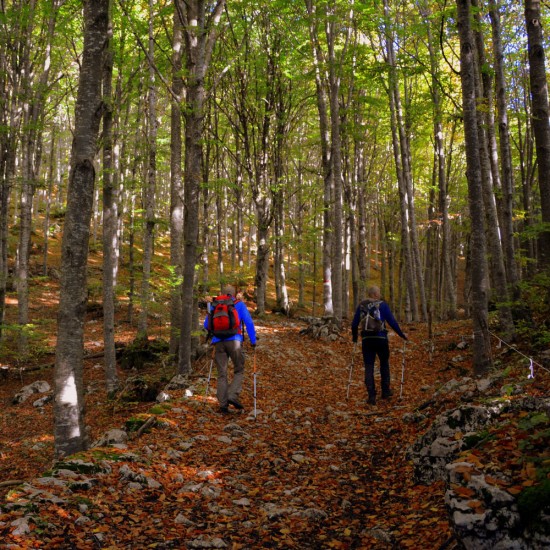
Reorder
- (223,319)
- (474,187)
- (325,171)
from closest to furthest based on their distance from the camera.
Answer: (474,187) < (223,319) < (325,171)

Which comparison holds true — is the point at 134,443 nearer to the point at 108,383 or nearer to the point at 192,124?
the point at 108,383

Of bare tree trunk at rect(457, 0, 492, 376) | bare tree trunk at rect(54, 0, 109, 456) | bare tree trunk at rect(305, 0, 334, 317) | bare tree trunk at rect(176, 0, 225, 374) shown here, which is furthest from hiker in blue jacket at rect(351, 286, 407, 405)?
bare tree trunk at rect(305, 0, 334, 317)

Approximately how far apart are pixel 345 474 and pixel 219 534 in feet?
6.46

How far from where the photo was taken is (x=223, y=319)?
782cm

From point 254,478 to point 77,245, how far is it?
11.8 feet

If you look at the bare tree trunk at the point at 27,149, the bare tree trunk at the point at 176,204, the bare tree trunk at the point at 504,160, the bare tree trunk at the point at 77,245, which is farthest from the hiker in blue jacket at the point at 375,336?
the bare tree trunk at the point at 27,149

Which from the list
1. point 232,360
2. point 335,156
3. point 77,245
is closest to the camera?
point 77,245

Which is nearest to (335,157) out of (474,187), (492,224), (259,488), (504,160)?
(504,160)

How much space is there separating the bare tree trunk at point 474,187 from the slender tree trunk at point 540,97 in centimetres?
176

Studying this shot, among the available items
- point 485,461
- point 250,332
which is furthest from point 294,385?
point 485,461

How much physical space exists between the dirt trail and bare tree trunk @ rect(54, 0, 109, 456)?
0.79m

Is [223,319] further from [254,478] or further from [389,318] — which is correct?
[389,318]

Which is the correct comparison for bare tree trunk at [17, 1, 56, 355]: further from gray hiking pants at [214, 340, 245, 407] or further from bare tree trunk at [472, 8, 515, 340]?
bare tree trunk at [472, 8, 515, 340]

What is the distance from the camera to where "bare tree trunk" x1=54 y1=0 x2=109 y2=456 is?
216 inches
